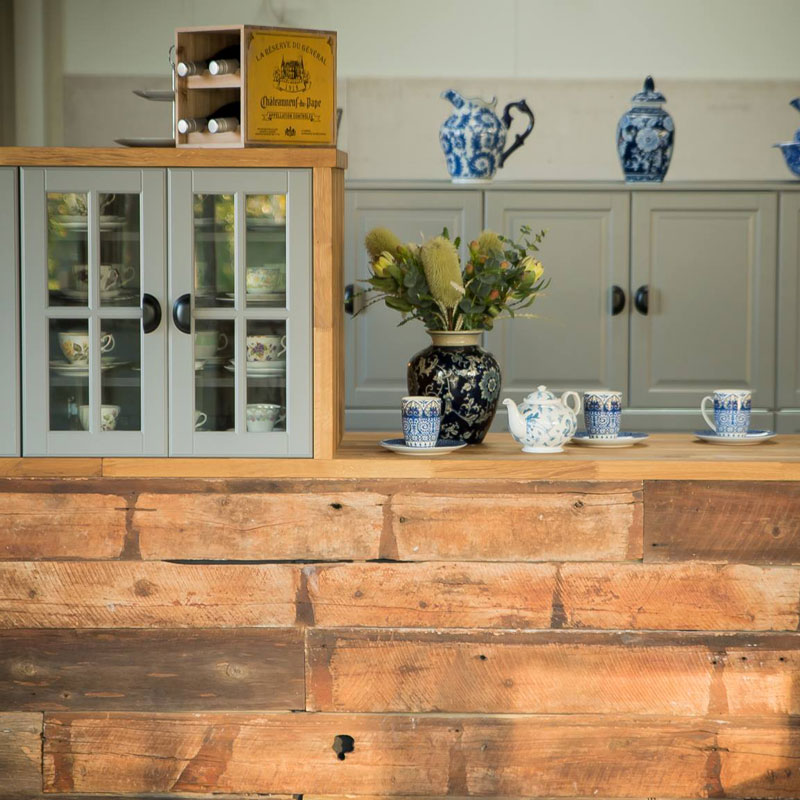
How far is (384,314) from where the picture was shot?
3.77 m

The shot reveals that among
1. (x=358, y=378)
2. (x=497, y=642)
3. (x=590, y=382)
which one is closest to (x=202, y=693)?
(x=497, y=642)

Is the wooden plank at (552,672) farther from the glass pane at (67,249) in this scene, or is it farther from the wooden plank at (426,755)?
the glass pane at (67,249)

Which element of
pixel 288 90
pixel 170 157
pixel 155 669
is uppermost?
pixel 288 90

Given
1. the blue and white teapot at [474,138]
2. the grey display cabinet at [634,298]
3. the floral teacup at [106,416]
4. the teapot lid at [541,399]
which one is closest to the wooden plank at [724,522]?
the teapot lid at [541,399]

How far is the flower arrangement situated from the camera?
2334mm

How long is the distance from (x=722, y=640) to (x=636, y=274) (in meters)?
1.79

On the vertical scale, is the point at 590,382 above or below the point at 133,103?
below

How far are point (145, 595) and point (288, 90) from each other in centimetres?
101

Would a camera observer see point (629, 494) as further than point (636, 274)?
No

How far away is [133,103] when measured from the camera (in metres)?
4.49

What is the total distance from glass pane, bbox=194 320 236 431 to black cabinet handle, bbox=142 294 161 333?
78 mm

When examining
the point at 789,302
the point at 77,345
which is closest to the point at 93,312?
the point at 77,345

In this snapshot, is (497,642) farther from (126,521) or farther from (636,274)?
(636,274)

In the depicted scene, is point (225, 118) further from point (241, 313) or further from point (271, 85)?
point (241, 313)
